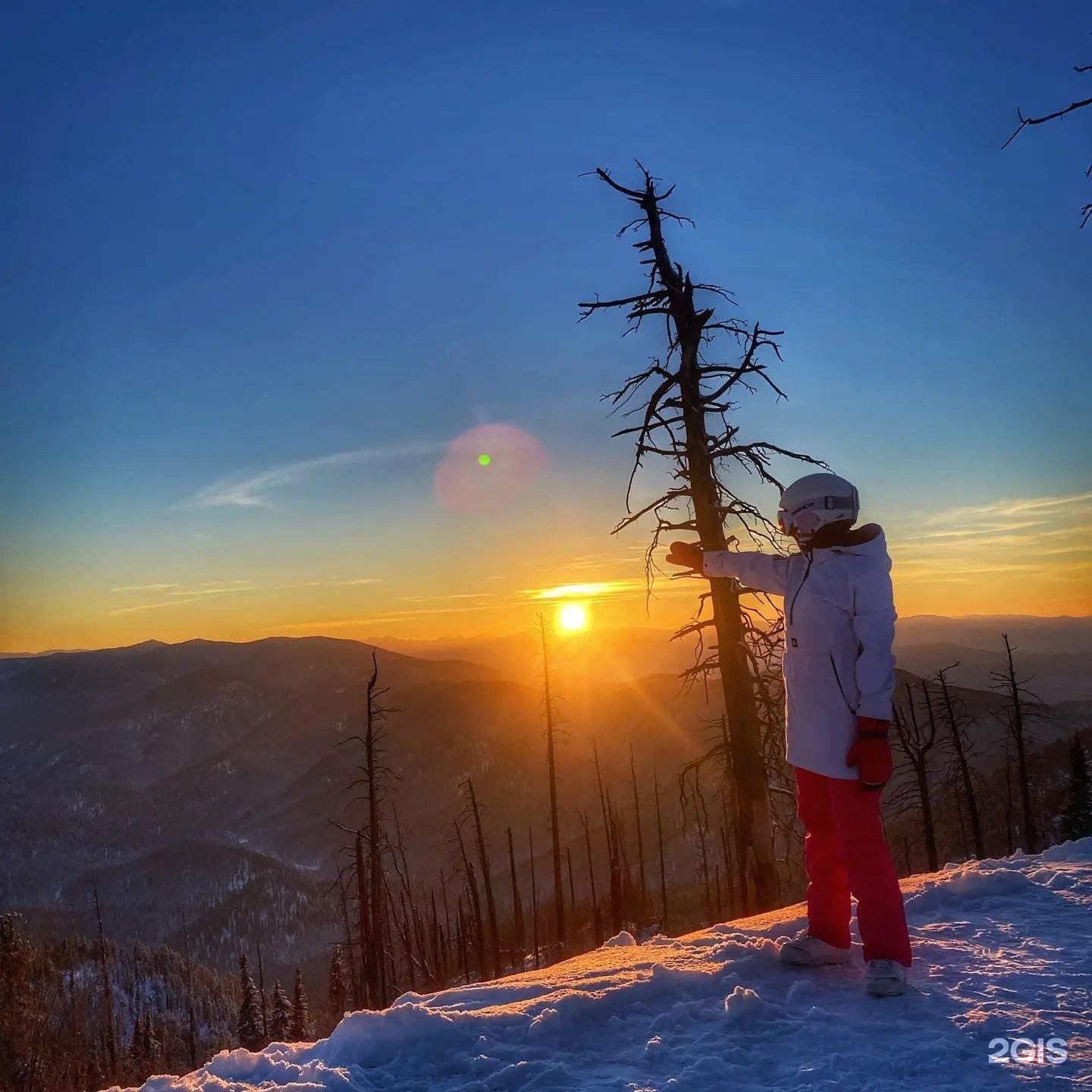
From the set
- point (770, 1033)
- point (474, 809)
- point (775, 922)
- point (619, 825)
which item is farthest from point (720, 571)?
point (619, 825)

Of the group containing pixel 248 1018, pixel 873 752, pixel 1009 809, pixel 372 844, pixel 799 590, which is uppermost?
pixel 799 590

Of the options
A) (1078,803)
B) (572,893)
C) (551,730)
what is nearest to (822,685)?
(551,730)

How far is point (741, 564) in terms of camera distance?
472cm

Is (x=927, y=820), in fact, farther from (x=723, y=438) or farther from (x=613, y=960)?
(x=613, y=960)

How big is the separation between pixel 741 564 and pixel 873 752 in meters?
1.41

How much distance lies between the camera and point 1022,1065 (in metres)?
2.58

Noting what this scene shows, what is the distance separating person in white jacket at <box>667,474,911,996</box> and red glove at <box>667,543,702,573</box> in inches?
29.3

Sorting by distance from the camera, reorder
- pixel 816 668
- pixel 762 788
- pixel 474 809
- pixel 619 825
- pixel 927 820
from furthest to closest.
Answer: pixel 619 825 → pixel 474 809 → pixel 927 820 → pixel 762 788 → pixel 816 668

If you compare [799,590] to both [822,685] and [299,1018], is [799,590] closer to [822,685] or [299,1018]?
[822,685]

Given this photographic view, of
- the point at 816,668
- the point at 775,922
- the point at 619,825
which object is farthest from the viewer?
the point at 619,825

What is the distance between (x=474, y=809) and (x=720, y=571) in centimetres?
3002

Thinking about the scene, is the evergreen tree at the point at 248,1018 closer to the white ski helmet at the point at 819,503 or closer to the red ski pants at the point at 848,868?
the red ski pants at the point at 848,868

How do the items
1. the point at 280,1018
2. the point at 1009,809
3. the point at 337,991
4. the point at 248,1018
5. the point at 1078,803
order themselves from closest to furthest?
the point at 1078,803, the point at 1009,809, the point at 280,1018, the point at 248,1018, the point at 337,991

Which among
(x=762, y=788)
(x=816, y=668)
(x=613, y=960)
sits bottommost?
(x=762, y=788)
